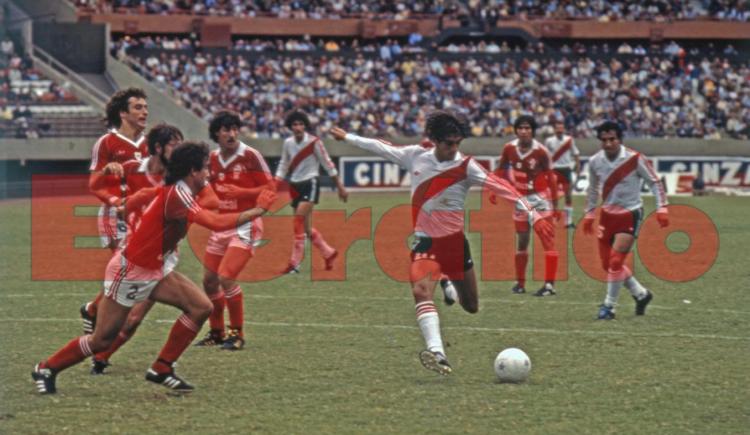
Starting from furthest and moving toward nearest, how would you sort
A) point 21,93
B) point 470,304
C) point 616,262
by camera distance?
point 21,93, point 616,262, point 470,304

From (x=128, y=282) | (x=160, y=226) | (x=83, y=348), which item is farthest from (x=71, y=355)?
(x=160, y=226)

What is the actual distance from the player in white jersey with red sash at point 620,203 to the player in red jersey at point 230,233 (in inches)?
169

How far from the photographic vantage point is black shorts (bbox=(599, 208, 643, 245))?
14758 mm

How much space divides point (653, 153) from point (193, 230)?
80.9ft

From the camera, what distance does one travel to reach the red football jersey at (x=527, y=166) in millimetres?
19141

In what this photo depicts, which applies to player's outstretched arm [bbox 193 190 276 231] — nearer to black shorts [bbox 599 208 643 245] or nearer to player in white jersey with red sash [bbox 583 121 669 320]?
player in white jersey with red sash [bbox 583 121 669 320]

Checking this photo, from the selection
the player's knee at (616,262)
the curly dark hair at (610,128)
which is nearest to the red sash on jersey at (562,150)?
the curly dark hair at (610,128)

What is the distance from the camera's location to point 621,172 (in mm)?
15047

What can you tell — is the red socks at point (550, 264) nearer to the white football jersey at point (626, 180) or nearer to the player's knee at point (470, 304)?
the white football jersey at point (626, 180)

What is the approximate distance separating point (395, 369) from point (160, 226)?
98.2 inches

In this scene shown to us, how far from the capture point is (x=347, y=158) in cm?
4147

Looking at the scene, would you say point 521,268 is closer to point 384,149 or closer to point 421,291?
point 384,149

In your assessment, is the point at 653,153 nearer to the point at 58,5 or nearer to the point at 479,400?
the point at 58,5

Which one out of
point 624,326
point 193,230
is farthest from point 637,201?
point 193,230
